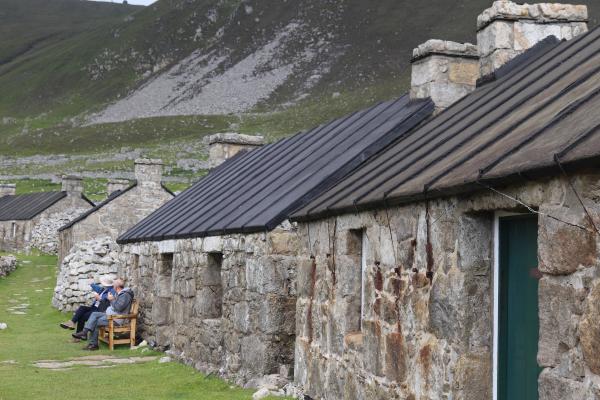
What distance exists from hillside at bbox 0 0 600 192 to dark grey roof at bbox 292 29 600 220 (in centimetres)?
6561

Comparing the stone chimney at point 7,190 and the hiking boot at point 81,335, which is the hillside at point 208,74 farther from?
the hiking boot at point 81,335

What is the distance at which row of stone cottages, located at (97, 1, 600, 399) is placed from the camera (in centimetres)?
492

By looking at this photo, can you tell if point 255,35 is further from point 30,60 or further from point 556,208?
point 556,208

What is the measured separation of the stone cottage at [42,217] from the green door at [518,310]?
38.3 m

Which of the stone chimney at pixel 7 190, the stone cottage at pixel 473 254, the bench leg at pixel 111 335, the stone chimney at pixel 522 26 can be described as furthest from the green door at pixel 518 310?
the stone chimney at pixel 7 190

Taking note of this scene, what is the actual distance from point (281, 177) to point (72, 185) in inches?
1409

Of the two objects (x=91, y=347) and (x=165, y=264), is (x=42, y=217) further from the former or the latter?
(x=165, y=264)

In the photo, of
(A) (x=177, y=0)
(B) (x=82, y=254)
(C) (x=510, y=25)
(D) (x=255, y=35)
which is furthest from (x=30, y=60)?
(C) (x=510, y=25)

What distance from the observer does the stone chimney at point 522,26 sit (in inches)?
419

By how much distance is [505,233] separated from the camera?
6.04m

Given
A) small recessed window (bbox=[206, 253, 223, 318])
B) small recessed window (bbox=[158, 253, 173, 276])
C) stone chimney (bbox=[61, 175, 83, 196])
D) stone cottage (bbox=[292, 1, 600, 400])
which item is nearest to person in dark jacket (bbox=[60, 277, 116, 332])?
small recessed window (bbox=[158, 253, 173, 276])

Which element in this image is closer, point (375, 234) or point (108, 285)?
point (375, 234)

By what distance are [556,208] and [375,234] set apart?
9.63ft

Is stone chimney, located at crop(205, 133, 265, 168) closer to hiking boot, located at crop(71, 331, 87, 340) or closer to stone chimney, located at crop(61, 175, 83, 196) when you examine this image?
hiking boot, located at crop(71, 331, 87, 340)
